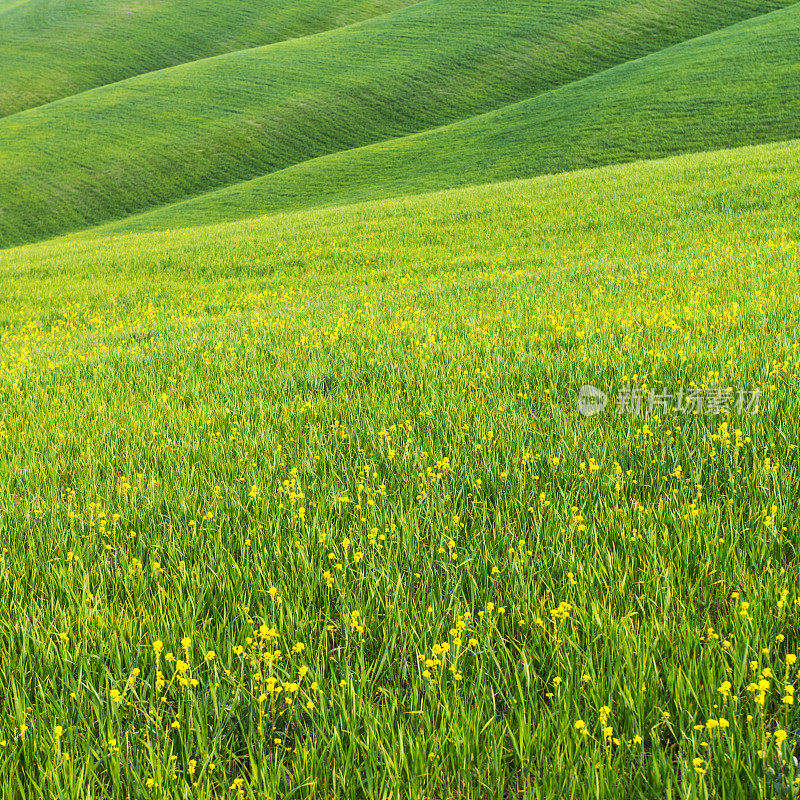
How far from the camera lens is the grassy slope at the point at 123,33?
73.6 meters

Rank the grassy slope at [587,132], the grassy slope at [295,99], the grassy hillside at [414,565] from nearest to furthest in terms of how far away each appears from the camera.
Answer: the grassy hillside at [414,565] → the grassy slope at [587,132] → the grassy slope at [295,99]

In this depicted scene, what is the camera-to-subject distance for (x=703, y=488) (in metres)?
3.14

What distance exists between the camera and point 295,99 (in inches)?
2368

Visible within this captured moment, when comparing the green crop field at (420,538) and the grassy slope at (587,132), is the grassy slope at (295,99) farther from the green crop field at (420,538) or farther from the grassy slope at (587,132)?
the green crop field at (420,538)

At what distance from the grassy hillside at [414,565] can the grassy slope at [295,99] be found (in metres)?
46.5

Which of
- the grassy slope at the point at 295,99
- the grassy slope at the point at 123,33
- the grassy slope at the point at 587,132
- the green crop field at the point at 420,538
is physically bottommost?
the green crop field at the point at 420,538

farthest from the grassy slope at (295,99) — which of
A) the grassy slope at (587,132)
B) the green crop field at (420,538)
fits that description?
the green crop field at (420,538)

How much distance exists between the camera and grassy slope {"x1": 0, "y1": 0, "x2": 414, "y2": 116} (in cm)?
7356

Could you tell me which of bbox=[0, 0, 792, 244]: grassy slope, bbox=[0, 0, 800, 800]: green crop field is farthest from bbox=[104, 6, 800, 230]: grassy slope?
bbox=[0, 0, 800, 800]: green crop field

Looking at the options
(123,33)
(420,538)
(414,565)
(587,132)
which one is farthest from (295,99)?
(414,565)

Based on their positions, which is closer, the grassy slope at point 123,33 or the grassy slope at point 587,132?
the grassy slope at point 587,132

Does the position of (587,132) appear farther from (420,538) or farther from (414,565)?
(414,565)

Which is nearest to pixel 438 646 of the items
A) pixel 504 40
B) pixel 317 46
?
pixel 504 40

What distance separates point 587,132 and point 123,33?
73686 millimetres
